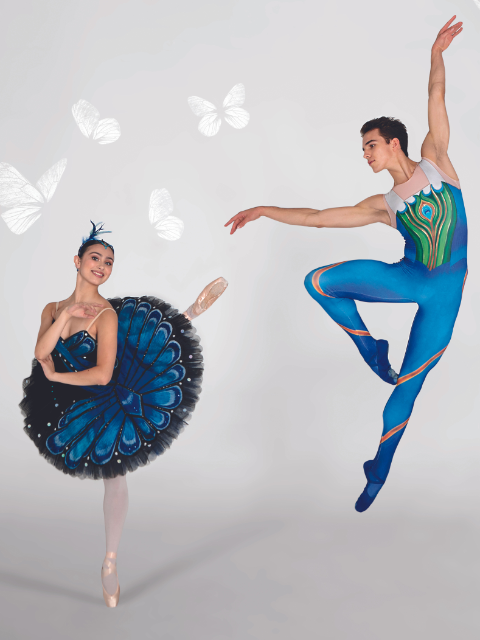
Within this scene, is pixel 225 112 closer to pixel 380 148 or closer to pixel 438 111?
pixel 380 148

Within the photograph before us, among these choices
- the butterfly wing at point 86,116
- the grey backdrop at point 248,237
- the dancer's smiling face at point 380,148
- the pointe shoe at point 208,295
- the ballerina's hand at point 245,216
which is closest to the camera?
the dancer's smiling face at point 380,148

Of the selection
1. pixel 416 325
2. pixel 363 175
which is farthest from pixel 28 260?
pixel 416 325

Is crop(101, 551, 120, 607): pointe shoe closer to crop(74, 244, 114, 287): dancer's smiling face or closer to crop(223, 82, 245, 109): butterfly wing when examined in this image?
crop(74, 244, 114, 287): dancer's smiling face

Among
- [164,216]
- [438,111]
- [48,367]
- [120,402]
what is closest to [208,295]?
[120,402]

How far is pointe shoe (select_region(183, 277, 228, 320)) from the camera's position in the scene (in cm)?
309

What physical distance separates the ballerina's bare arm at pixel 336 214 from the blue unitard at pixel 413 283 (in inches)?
2.3

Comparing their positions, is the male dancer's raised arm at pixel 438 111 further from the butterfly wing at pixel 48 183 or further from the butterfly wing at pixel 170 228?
the butterfly wing at pixel 48 183

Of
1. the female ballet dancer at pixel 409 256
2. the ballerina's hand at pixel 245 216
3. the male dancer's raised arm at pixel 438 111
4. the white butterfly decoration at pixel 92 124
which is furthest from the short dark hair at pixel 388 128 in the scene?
the white butterfly decoration at pixel 92 124

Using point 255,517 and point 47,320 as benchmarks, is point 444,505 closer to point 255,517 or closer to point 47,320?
point 255,517

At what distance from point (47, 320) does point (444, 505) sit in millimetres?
2630

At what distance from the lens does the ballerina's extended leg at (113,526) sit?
2.91 metres

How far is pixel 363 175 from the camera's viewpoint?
439 centimetres

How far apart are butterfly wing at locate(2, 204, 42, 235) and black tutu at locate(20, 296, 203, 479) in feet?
3.55

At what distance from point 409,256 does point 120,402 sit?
1470mm
